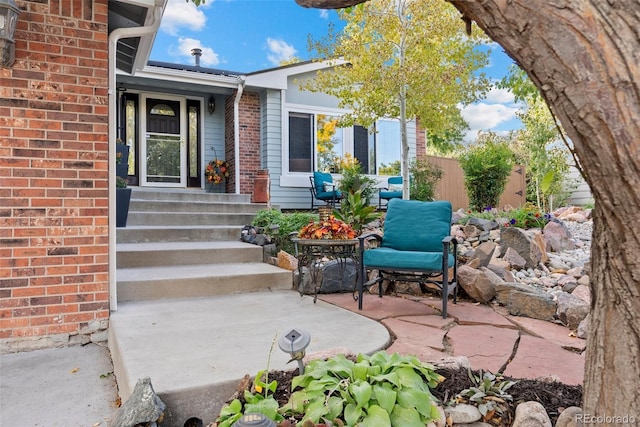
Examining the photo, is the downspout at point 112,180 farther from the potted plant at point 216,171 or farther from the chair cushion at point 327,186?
the potted plant at point 216,171

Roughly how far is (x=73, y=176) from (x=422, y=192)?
6.06m

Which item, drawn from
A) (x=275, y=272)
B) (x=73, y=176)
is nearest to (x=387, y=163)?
(x=275, y=272)


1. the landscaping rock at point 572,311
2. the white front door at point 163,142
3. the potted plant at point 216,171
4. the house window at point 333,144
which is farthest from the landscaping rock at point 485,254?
the white front door at point 163,142

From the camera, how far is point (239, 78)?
7273 millimetres

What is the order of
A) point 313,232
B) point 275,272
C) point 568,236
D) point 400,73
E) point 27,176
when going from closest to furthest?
point 27,176 < point 313,232 < point 275,272 < point 568,236 < point 400,73

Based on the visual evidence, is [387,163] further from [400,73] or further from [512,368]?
[512,368]

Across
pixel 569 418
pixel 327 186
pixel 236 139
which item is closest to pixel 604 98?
pixel 569 418

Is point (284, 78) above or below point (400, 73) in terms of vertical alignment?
above

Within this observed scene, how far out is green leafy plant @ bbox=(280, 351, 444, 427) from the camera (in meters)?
1.35

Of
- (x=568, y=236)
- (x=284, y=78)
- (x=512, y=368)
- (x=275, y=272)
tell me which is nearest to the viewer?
(x=512, y=368)

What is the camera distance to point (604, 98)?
0.84 m

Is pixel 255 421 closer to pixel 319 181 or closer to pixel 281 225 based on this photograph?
pixel 281 225

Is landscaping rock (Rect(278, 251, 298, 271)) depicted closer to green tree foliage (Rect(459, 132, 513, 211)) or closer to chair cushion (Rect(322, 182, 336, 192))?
chair cushion (Rect(322, 182, 336, 192))

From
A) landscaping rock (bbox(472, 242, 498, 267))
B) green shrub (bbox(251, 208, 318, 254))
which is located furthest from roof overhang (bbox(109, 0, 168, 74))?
landscaping rock (bbox(472, 242, 498, 267))
